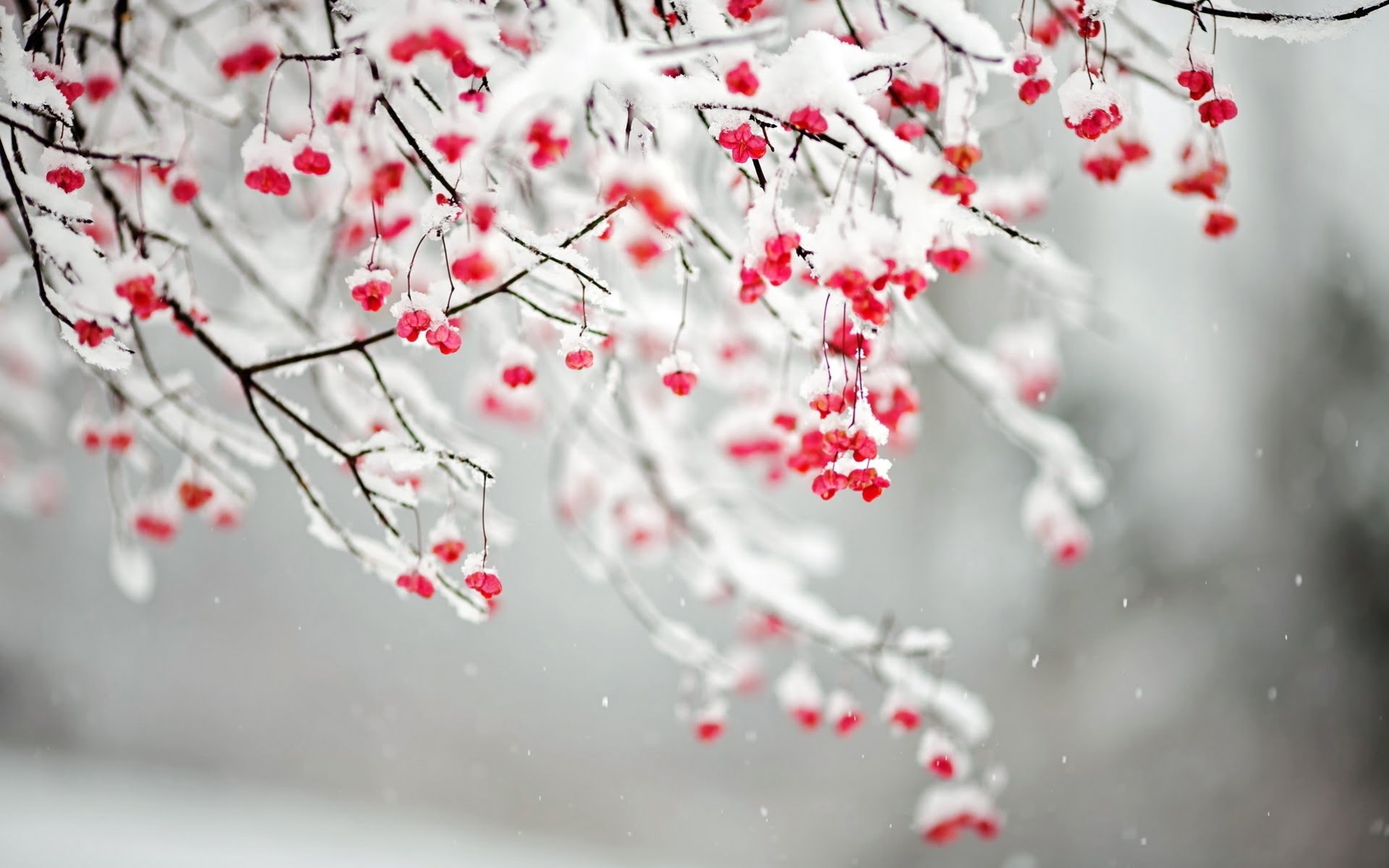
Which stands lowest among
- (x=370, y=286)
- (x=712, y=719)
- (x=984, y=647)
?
(x=712, y=719)

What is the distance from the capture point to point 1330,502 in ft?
19.8

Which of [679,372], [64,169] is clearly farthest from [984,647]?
[64,169]

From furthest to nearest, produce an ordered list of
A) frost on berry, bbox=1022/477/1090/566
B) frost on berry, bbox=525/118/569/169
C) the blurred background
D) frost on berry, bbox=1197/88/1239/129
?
the blurred background → frost on berry, bbox=1022/477/1090/566 → frost on berry, bbox=1197/88/1239/129 → frost on berry, bbox=525/118/569/169

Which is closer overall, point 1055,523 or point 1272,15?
point 1272,15

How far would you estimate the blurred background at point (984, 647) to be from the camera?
6039 millimetres

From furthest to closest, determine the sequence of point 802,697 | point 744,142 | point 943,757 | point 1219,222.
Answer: point 802,697
point 943,757
point 1219,222
point 744,142

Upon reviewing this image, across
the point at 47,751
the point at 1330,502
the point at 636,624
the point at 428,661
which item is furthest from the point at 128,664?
the point at 1330,502

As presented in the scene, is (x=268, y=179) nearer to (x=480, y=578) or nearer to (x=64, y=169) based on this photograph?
(x=64, y=169)

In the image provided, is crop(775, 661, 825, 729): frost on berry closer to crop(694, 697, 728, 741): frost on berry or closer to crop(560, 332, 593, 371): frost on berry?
crop(694, 697, 728, 741): frost on berry

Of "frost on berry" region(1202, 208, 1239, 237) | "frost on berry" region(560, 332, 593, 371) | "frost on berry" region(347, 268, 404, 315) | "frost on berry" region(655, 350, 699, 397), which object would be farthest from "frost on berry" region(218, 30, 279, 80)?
"frost on berry" region(1202, 208, 1239, 237)

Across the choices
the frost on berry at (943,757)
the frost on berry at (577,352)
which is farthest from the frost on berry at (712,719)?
the frost on berry at (577,352)

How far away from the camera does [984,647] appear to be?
7.25m

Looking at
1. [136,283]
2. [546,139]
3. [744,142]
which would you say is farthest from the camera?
[136,283]

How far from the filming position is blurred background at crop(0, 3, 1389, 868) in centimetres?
604
